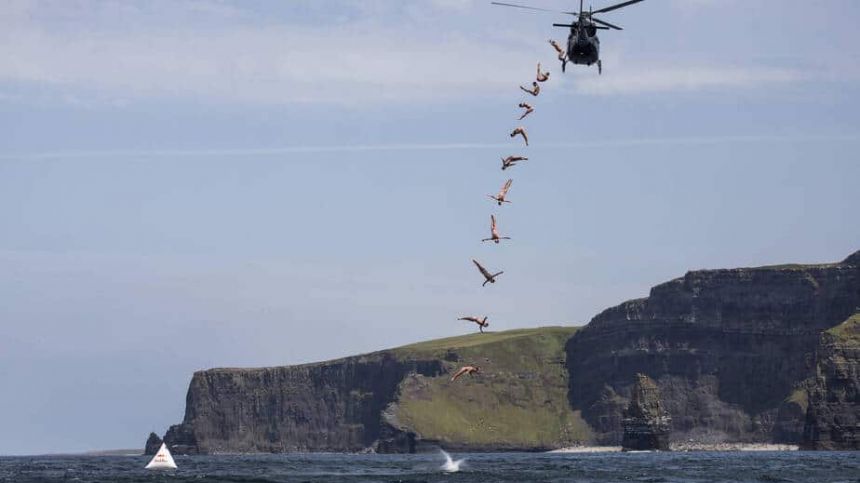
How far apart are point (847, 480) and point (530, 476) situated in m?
36.0

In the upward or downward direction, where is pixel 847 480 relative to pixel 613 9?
downward

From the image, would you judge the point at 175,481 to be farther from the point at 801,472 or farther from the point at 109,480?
the point at 801,472

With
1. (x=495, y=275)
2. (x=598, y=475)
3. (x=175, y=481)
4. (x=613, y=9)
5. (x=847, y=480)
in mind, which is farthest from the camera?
(x=598, y=475)

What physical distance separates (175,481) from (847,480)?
231 feet

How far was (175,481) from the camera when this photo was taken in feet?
565

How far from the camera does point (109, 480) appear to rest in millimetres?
185125

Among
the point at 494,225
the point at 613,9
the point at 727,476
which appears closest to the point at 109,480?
the point at 727,476

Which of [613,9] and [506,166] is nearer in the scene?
[613,9]

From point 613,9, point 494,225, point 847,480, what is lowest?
point 847,480

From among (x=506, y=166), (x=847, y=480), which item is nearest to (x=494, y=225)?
(x=506, y=166)

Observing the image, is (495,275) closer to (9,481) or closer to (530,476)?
(530,476)

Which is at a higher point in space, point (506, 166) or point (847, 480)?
point (506, 166)

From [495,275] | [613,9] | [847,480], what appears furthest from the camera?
[847,480]

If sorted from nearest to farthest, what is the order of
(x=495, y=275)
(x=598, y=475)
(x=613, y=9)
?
(x=613, y=9) < (x=495, y=275) < (x=598, y=475)
